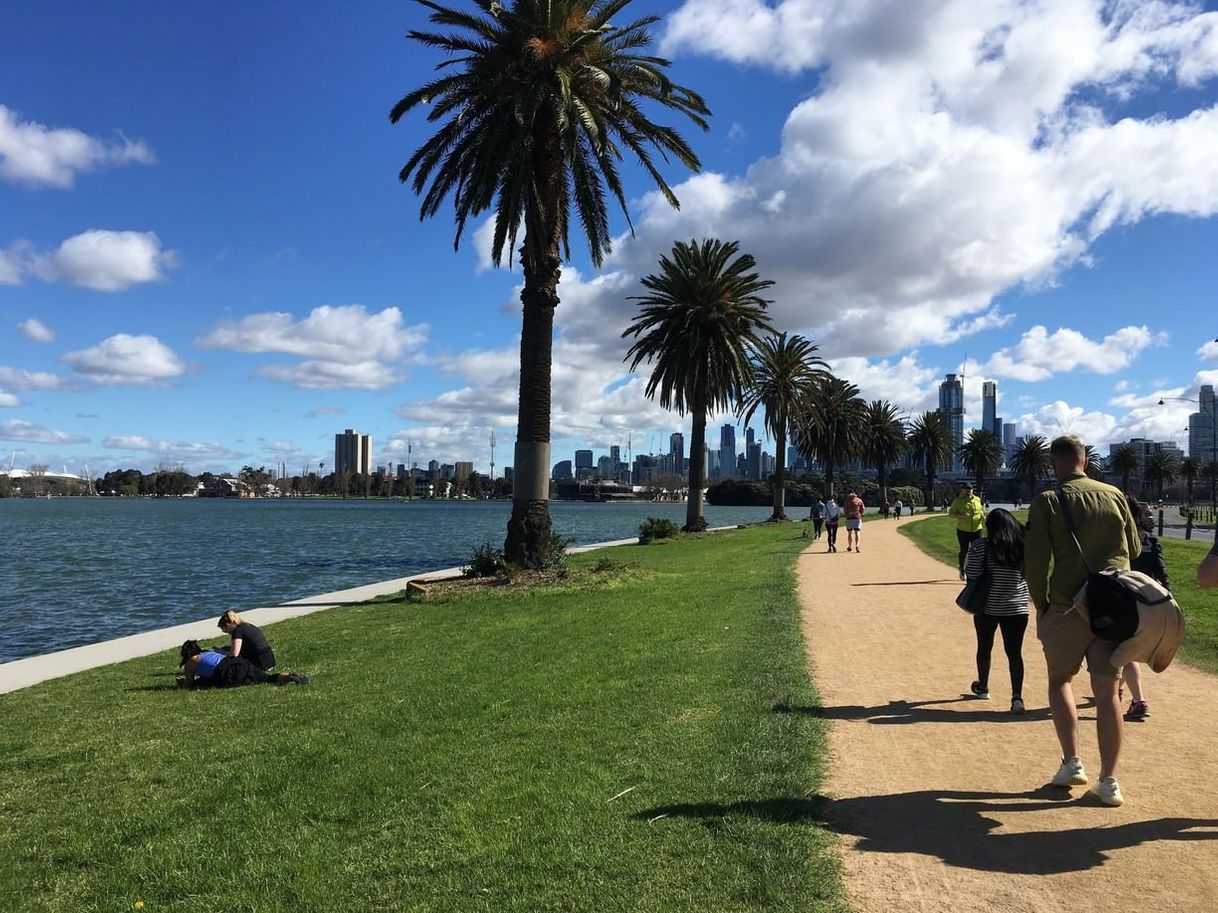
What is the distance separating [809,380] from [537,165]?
3303cm

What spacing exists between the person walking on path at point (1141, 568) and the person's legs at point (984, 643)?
0.99 metres

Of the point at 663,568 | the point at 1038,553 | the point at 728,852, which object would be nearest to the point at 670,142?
the point at 663,568

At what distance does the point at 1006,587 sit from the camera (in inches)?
274

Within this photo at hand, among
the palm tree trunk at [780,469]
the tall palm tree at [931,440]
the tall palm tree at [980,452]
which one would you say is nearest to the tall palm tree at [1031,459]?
the tall palm tree at [980,452]

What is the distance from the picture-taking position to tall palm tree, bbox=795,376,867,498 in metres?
56.6

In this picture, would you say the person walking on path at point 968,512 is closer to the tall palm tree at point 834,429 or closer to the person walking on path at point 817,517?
the person walking on path at point 817,517

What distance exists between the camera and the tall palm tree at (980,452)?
81.3 m

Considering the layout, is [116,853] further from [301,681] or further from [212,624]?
[212,624]

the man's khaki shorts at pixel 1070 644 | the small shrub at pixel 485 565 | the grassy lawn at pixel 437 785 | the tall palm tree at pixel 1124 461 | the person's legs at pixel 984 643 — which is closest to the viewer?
the grassy lawn at pixel 437 785

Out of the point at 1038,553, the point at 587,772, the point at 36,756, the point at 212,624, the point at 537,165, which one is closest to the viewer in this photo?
the point at 1038,553

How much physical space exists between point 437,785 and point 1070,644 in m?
3.83

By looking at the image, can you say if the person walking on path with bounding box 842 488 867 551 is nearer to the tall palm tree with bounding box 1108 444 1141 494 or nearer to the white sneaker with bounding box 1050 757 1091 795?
the white sneaker with bounding box 1050 757 1091 795

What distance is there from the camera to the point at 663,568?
20703 mm

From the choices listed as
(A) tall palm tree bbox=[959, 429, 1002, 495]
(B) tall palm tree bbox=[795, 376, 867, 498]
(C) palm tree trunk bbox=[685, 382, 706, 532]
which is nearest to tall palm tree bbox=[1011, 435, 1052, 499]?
(A) tall palm tree bbox=[959, 429, 1002, 495]
